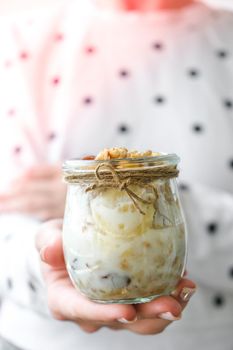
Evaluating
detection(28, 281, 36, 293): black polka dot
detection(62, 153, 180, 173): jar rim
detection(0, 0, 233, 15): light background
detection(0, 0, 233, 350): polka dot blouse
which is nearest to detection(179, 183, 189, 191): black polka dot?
detection(0, 0, 233, 350): polka dot blouse

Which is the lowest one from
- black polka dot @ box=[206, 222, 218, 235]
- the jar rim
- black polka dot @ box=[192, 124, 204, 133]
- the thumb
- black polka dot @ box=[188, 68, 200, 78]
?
black polka dot @ box=[206, 222, 218, 235]

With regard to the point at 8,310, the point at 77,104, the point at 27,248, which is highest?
the point at 77,104

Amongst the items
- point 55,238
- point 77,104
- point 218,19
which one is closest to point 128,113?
point 77,104

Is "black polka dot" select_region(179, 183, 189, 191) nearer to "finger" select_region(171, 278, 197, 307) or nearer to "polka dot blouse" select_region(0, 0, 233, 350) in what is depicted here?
"polka dot blouse" select_region(0, 0, 233, 350)

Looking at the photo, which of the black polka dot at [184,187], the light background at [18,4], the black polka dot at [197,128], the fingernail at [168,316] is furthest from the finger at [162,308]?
the light background at [18,4]

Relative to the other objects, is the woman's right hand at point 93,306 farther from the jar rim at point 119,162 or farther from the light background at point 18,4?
the light background at point 18,4

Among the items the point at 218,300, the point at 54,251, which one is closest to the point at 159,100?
the point at 218,300

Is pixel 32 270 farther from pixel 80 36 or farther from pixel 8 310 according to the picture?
pixel 80 36
